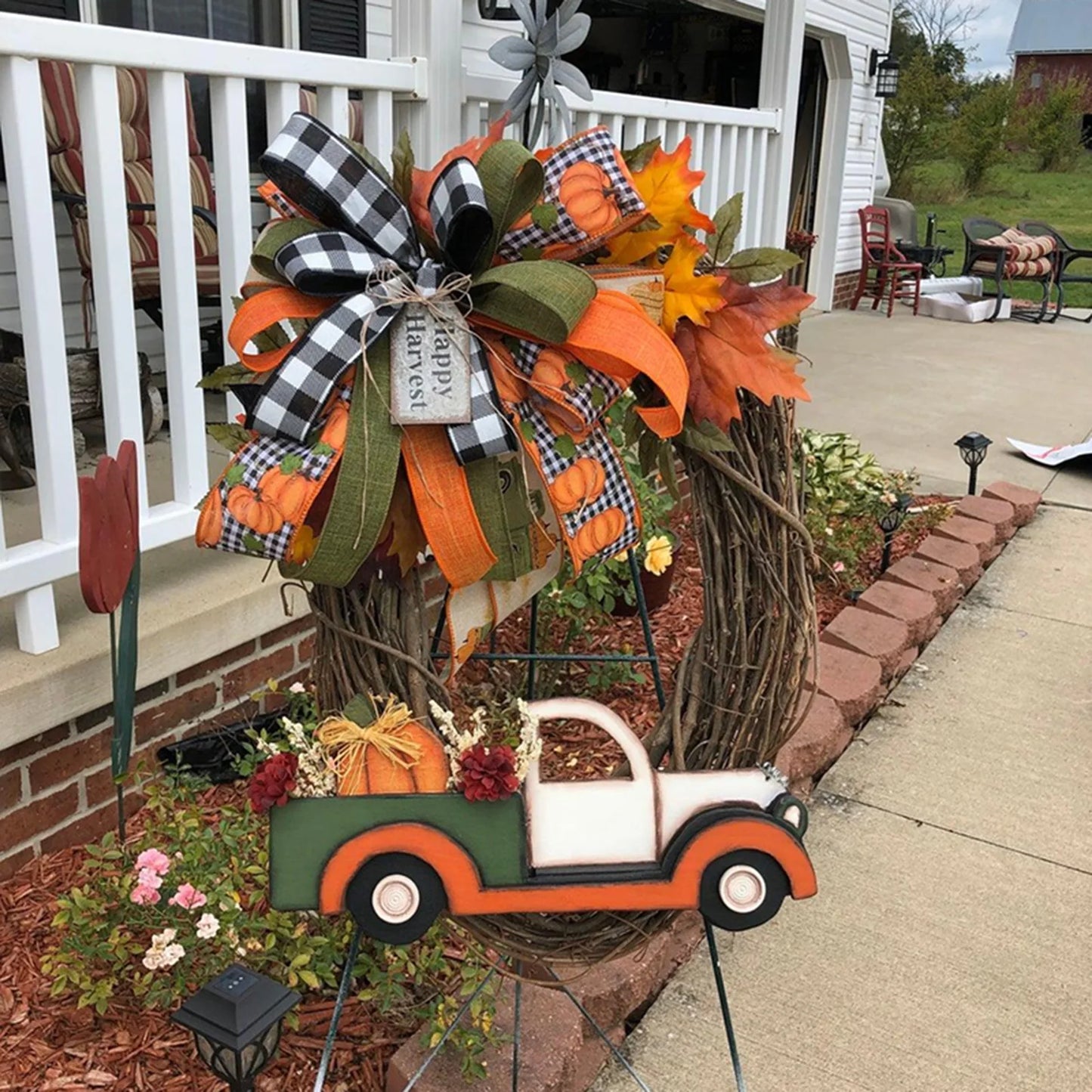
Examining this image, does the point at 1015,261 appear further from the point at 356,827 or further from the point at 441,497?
the point at 356,827

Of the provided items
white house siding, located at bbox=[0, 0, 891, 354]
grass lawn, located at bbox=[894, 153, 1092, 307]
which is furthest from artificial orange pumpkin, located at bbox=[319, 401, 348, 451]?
grass lawn, located at bbox=[894, 153, 1092, 307]

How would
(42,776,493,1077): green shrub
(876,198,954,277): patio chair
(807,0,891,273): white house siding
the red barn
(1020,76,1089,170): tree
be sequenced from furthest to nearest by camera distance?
1. the red barn
2. (1020,76,1089,170): tree
3. (876,198,954,277): patio chair
4. (807,0,891,273): white house siding
5. (42,776,493,1077): green shrub

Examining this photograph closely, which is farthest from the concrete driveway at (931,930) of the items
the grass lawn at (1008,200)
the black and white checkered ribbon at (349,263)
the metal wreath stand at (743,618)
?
the grass lawn at (1008,200)

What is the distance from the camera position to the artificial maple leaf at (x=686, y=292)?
4.17 feet

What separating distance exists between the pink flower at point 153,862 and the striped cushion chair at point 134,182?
214 cm

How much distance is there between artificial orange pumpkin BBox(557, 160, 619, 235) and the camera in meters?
1.21

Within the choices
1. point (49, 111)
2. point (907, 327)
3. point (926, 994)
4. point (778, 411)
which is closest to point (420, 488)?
point (778, 411)

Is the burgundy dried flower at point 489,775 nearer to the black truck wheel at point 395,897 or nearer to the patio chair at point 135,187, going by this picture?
the black truck wheel at point 395,897

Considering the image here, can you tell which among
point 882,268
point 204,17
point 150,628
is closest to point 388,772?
point 150,628

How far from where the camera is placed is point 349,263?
117cm

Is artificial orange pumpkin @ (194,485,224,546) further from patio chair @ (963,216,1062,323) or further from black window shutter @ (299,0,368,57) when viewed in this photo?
patio chair @ (963,216,1062,323)

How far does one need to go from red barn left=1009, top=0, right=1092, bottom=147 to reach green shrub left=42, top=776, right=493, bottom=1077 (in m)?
50.4

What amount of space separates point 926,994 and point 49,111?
137 inches

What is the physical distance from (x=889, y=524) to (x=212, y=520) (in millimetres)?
3200
